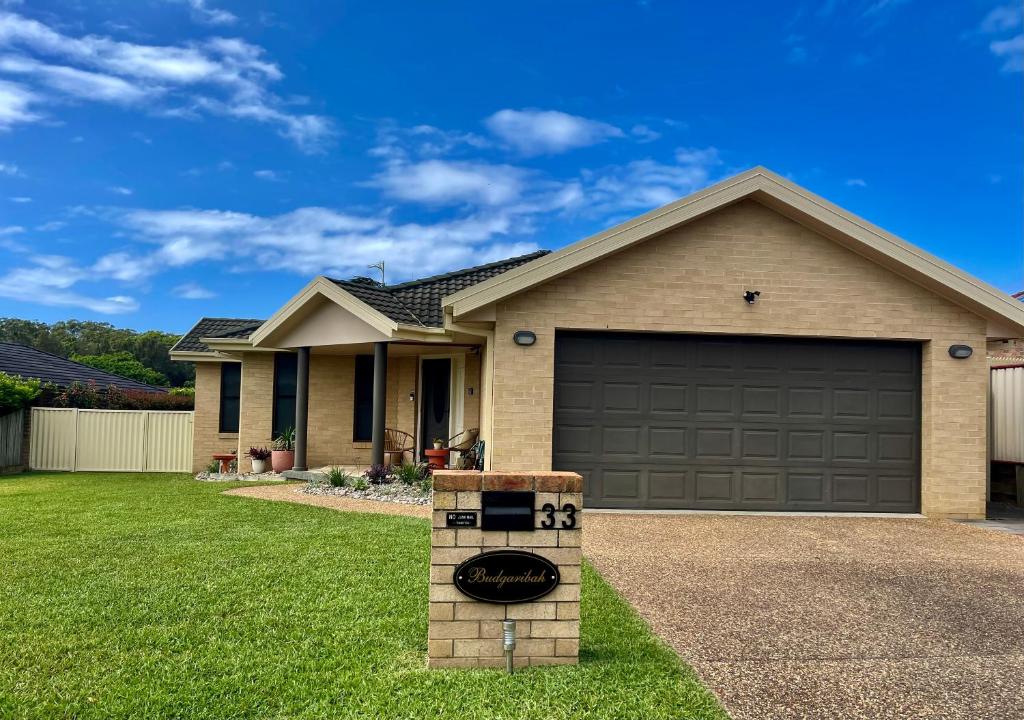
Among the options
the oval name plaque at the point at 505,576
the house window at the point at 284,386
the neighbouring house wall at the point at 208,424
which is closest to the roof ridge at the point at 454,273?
the house window at the point at 284,386

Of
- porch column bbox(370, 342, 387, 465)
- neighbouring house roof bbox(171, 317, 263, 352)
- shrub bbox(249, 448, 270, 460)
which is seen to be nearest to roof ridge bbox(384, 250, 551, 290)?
porch column bbox(370, 342, 387, 465)

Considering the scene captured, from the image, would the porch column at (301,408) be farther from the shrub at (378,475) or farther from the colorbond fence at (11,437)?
the colorbond fence at (11,437)

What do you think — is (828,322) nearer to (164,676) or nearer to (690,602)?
(690,602)

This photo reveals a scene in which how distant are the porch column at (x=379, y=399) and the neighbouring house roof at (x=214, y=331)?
5233mm

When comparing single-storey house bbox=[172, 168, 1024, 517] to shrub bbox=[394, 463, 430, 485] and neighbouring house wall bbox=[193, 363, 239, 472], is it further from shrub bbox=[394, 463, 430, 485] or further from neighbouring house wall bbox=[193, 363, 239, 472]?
neighbouring house wall bbox=[193, 363, 239, 472]

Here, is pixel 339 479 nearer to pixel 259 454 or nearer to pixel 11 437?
pixel 259 454

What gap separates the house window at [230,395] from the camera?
1716 centimetres

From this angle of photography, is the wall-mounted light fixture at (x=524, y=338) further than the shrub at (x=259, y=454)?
No

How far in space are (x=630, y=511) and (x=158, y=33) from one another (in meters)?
14.5

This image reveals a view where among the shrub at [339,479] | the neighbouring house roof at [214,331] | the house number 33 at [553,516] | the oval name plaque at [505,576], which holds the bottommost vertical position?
the shrub at [339,479]

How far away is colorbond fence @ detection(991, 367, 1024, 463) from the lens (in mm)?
11844

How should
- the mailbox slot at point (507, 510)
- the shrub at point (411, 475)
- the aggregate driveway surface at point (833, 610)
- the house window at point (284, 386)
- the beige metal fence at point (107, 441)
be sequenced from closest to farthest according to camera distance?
the aggregate driveway surface at point (833, 610)
the mailbox slot at point (507, 510)
the shrub at point (411, 475)
the house window at point (284, 386)
the beige metal fence at point (107, 441)

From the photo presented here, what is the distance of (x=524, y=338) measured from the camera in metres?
9.66

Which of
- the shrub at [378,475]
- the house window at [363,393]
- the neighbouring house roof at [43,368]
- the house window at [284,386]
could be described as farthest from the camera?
the neighbouring house roof at [43,368]
